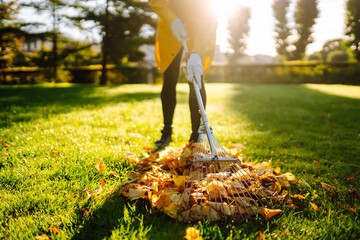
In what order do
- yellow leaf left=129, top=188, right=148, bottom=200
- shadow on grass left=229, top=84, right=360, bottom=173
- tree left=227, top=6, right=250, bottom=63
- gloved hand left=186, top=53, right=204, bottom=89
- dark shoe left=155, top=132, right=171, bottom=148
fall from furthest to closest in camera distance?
tree left=227, top=6, right=250, bottom=63, dark shoe left=155, top=132, right=171, bottom=148, shadow on grass left=229, top=84, right=360, bottom=173, gloved hand left=186, top=53, right=204, bottom=89, yellow leaf left=129, top=188, right=148, bottom=200

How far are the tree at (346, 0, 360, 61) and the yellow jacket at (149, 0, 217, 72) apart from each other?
885 inches

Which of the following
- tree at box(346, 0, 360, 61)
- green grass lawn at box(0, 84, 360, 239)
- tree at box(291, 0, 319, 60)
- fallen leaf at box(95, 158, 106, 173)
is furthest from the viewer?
tree at box(291, 0, 319, 60)

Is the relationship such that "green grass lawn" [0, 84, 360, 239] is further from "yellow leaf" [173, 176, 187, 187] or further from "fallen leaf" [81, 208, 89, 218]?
"yellow leaf" [173, 176, 187, 187]

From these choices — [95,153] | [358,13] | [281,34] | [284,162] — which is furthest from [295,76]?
[281,34]

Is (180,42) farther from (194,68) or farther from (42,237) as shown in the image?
(42,237)

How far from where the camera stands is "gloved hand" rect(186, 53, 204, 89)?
1956 millimetres

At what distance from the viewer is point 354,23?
1973 cm

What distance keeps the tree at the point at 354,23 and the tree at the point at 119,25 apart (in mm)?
17242

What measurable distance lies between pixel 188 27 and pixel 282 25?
32.4 metres

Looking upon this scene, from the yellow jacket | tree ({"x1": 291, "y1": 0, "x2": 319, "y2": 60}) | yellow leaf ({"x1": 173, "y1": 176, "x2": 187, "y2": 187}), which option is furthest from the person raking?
tree ({"x1": 291, "y1": 0, "x2": 319, "y2": 60})

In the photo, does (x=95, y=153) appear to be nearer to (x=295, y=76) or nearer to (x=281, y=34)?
(x=295, y=76)

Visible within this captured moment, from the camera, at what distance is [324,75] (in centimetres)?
1476

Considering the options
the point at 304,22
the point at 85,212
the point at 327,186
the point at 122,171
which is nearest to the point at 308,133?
the point at 327,186

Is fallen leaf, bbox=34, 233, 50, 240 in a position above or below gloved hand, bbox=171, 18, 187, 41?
below
